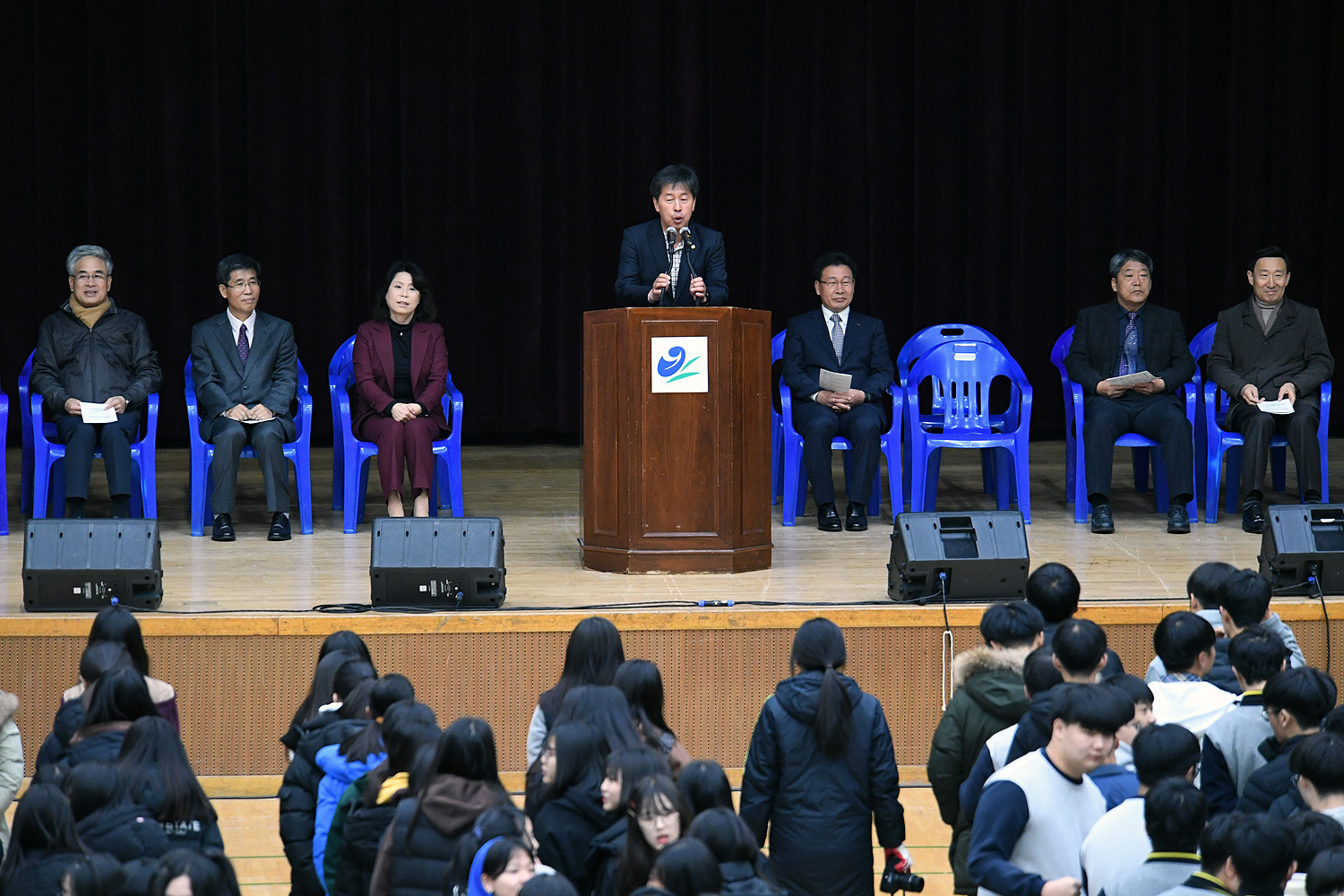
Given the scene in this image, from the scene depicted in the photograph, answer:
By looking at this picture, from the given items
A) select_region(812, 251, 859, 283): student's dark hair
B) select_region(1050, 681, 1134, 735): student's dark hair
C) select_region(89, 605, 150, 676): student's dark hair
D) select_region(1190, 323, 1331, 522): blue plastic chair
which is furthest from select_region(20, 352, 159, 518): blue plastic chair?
select_region(1050, 681, 1134, 735): student's dark hair

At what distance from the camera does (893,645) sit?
5.05 metres

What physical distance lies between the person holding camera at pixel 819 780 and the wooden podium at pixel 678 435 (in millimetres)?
2255

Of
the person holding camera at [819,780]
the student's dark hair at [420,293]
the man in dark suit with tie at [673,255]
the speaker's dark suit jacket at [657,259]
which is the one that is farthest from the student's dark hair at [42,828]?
the student's dark hair at [420,293]

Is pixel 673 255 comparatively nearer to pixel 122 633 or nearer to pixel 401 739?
pixel 122 633

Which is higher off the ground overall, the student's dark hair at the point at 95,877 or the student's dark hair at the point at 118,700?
the student's dark hair at the point at 118,700

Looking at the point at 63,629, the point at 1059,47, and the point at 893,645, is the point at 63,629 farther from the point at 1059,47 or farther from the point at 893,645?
the point at 1059,47

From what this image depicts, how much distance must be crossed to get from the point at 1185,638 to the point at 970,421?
3.60m

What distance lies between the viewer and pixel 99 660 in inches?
135

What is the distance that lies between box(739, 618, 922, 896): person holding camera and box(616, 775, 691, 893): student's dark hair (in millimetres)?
648

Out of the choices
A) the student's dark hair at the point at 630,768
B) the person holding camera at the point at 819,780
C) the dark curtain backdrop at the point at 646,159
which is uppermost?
the dark curtain backdrop at the point at 646,159

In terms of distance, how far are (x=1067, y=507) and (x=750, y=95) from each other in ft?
11.6

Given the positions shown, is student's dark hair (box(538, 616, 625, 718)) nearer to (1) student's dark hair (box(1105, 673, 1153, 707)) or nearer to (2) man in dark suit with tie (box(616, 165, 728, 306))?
(1) student's dark hair (box(1105, 673, 1153, 707))

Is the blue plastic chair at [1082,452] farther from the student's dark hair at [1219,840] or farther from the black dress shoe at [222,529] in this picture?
the student's dark hair at [1219,840]

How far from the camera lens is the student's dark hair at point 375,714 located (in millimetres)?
3020
